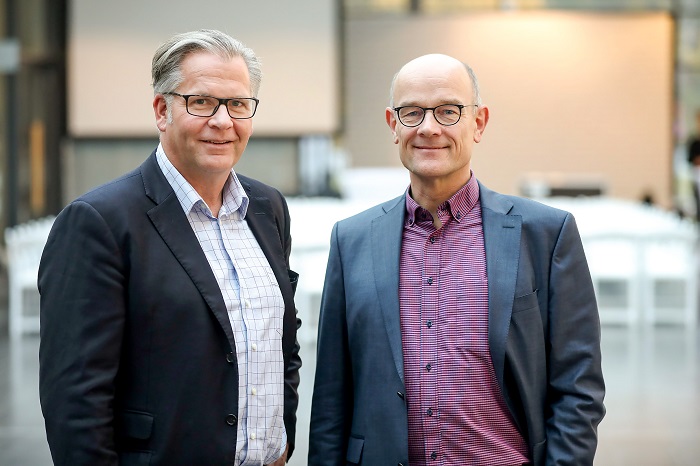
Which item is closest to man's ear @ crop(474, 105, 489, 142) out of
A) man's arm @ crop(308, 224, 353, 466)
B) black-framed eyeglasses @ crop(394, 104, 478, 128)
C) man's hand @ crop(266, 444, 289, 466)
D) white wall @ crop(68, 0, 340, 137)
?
black-framed eyeglasses @ crop(394, 104, 478, 128)

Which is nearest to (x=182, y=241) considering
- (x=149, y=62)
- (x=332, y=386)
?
(x=332, y=386)

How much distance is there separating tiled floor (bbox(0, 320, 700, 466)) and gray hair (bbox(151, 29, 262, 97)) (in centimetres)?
307

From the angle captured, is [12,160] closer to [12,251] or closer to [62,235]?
[12,251]

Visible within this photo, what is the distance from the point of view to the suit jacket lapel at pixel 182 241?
232cm

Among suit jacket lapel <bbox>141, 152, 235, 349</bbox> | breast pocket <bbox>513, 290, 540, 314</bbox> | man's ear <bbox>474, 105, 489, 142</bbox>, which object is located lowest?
breast pocket <bbox>513, 290, 540, 314</bbox>

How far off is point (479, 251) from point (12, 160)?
13.8 m

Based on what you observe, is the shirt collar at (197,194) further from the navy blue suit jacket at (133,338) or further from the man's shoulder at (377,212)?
the man's shoulder at (377,212)

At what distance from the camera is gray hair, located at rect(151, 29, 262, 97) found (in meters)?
2.34

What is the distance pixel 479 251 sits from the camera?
101 inches

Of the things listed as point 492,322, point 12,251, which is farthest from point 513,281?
point 12,251

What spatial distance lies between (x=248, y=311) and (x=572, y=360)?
2.59 feet

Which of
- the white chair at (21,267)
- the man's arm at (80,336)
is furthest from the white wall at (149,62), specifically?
the man's arm at (80,336)

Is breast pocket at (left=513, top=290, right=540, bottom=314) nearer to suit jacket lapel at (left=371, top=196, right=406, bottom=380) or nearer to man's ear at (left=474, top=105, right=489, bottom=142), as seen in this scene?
suit jacket lapel at (left=371, top=196, right=406, bottom=380)

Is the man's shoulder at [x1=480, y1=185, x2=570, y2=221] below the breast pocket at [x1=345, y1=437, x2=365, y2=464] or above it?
above
